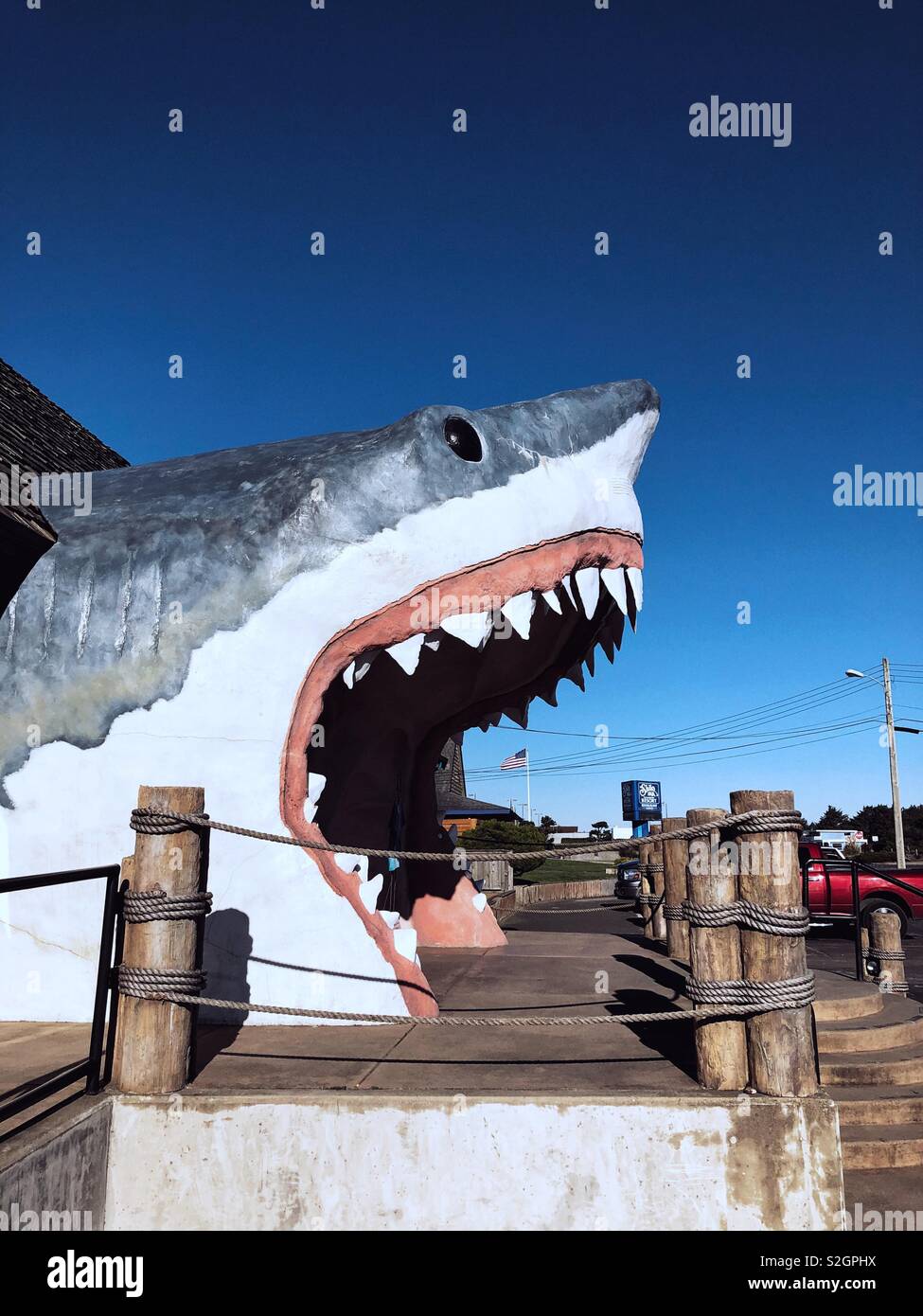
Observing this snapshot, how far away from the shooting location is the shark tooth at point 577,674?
5.80 m

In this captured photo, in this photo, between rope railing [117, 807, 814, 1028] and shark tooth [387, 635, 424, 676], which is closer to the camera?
rope railing [117, 807, 814, 1028]

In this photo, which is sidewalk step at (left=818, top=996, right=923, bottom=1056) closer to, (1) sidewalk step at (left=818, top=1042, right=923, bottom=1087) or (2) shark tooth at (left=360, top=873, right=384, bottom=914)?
(1) sidewalk step at (left=818, top=1042, right=923, bottom=1087)

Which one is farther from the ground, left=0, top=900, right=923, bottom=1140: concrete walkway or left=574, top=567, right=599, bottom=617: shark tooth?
left=574, top=567, right=599, bottom=617: shark tooth

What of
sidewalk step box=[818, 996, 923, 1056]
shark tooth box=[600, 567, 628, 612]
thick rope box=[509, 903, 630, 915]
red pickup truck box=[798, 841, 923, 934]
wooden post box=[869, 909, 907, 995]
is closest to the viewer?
sidewalk step box=[818, 996, 923, 1056]

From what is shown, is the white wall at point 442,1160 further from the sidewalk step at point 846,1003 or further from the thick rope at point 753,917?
the sidewalk step at point 846,1003

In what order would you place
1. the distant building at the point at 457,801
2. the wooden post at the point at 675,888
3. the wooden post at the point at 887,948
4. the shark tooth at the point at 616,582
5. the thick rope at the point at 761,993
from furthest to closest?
the distant building at the point at 457,801 → the wooden post at the point at 887,948 → the wooden post at the point at 675,888 → the shark tooth at the point at 616,582 → the thick rope at the point at 761,993

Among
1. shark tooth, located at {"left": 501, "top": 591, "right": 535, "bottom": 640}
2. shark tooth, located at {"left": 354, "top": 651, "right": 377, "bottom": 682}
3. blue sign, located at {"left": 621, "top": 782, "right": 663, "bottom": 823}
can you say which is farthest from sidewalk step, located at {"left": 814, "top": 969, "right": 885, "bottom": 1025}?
blue sign, located at {"left": 621, "top": 782, "right": 663, "bottom": 823}

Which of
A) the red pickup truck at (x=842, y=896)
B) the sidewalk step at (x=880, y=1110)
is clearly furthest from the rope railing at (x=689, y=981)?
the red pickup truck at (x=842, y=896)

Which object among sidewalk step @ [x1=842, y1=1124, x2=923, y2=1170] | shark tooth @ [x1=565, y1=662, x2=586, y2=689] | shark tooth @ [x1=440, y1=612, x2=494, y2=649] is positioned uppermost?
shark tooth @ [x1=565, y1=662, x2=586, y2=689]

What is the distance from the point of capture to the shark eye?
14.6ft

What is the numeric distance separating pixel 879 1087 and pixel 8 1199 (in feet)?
12.6

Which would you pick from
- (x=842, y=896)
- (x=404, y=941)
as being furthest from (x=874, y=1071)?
(x=842, y=896)

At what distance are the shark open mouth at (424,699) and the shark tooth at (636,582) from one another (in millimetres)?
10
